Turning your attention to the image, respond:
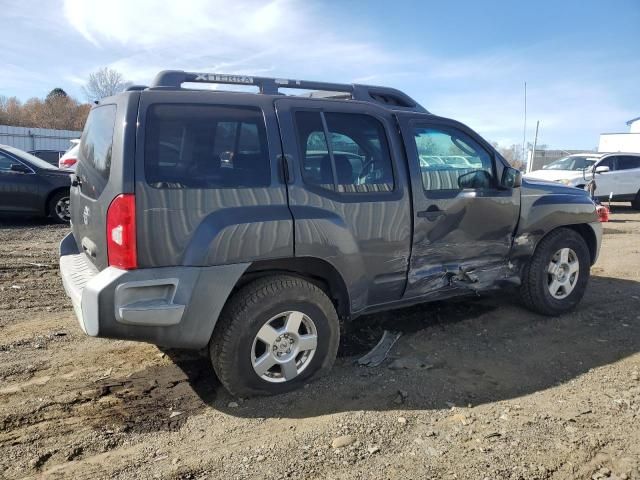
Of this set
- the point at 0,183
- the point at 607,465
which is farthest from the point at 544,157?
the point at 607,465

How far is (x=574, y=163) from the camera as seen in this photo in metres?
15.3

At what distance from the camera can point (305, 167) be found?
347cm

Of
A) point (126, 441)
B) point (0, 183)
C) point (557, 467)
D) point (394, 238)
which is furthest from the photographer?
point (0, 183)

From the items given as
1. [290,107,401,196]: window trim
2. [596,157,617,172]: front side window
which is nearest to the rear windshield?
[290,107,401,196]: window trim

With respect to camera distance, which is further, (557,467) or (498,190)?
(498,190)

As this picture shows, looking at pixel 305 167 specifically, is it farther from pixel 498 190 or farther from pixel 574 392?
pixel 574 392

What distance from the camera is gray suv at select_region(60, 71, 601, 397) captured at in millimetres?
2980

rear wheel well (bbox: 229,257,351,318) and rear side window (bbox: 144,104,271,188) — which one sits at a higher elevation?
rear side window (bbox: 144,104,271,188)

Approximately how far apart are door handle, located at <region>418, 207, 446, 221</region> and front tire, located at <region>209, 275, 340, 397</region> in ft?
3.41

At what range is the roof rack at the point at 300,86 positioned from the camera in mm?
3445

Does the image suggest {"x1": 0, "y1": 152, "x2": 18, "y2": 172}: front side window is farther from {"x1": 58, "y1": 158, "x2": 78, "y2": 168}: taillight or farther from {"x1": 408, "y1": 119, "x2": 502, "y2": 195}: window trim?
{"x1": 408, "y1": 119, "x2": 502, "y2": 195}: window trim

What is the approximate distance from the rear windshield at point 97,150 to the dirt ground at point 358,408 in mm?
1384

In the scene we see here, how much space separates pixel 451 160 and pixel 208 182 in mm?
2127

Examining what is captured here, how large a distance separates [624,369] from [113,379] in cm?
377
